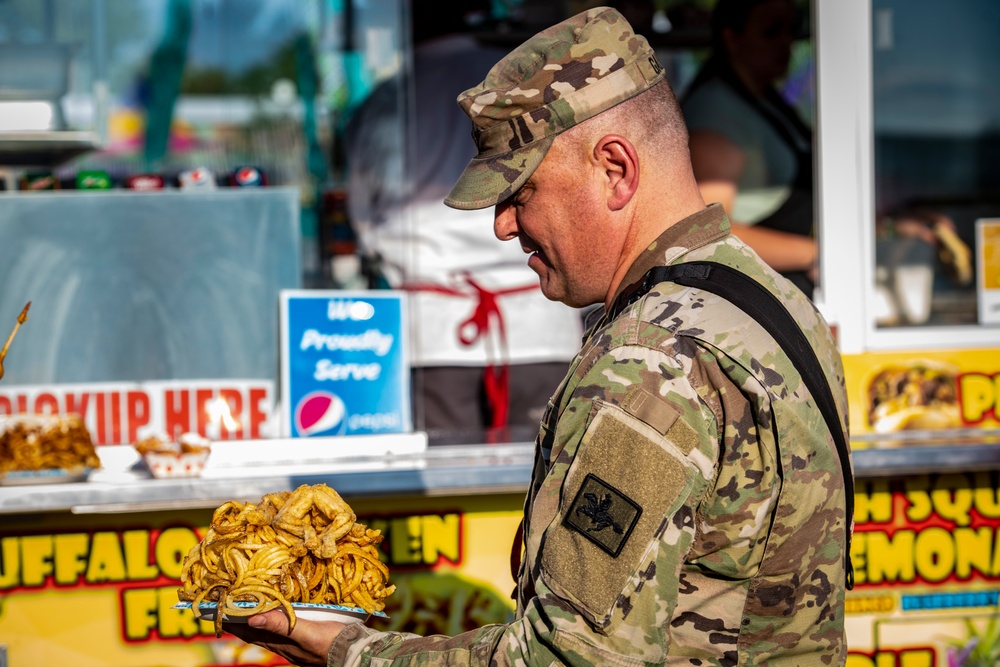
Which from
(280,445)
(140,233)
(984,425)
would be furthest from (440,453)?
(984,425)

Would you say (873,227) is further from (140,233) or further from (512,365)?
(140,233)

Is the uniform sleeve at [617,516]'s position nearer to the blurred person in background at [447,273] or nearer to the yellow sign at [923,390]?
the yellow sign at [923,390]

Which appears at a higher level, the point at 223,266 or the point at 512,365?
the point at 223,266

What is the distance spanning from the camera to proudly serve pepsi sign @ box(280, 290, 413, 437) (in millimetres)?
3422

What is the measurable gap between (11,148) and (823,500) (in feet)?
10.3

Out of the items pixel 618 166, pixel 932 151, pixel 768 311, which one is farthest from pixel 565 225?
pixel 932 151

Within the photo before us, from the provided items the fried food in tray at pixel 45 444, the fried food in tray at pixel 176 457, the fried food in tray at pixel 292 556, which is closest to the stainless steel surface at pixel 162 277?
the fried food in tray at pixel 45 444

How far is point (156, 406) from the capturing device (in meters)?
3.53

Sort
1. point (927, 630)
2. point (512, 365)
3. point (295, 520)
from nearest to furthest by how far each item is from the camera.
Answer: point (295, 520), point (927, 630), point (512, 365)

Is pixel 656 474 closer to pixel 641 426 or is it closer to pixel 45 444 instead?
pixel 641 426

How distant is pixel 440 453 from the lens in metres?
3.20

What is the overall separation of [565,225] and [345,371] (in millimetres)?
1990

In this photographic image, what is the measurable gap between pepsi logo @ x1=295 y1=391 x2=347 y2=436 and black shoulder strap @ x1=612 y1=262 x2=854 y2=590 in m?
2.02

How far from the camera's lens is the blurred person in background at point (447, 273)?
4141mm
